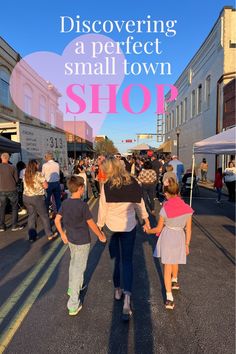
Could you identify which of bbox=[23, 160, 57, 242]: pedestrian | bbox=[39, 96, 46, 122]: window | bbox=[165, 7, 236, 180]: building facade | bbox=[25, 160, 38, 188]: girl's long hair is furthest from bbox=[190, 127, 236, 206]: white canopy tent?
bbox=[39, 96, 46, 122]: window

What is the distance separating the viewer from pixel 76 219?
3588 mm

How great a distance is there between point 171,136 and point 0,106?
30251 mm

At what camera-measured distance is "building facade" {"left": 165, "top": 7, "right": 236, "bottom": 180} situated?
19.7 meters

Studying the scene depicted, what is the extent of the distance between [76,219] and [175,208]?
1.22 metres

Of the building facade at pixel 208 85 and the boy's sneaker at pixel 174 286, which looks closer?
the boy's sneaker at pixel 174 286

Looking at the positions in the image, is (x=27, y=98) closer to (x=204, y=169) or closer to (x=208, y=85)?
(x=208, y=85)

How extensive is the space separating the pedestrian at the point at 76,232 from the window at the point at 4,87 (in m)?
19.6

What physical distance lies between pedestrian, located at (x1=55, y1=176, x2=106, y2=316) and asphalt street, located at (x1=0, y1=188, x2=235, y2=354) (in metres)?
0.27

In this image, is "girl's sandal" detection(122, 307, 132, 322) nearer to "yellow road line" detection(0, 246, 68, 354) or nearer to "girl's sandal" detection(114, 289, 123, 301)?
"girl's sandal" detection(114, 289, 123, 301)

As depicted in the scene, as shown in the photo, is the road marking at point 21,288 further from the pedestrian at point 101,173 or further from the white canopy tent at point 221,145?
the white canopy tent at point 221,145

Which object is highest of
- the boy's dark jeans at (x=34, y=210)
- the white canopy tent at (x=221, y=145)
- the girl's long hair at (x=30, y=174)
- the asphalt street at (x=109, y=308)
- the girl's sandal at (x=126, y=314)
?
the white canopy tent at (x=221, y=145)

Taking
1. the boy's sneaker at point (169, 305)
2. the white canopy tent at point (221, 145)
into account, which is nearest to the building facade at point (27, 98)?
the white canopy tent at point (221, 145)

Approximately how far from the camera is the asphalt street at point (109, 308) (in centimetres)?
307

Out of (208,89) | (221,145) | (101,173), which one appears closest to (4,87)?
(208,89)
